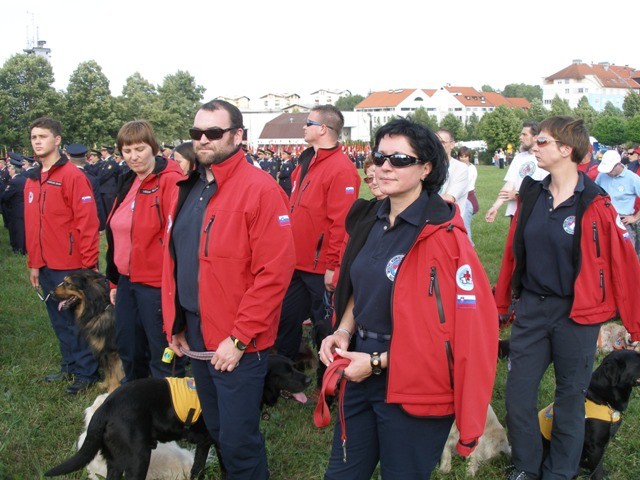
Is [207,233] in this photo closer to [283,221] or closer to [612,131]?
[283,221]

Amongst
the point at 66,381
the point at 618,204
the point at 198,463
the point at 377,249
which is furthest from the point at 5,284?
the point at 618,204

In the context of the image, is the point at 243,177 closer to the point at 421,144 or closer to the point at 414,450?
the point at 421,144

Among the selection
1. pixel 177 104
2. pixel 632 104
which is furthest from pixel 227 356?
pixel 632 104

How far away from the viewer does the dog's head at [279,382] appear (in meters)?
4.07

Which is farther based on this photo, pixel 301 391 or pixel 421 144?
pixel 301 391

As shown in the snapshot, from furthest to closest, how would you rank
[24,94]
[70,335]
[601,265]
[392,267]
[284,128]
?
[284,128]
[24,94]
[70,335]
[601,265]
[392,267]

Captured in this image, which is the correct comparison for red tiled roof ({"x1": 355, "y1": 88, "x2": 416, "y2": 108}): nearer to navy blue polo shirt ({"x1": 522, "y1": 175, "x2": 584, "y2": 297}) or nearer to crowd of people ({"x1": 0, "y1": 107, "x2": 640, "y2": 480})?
crowd of people ({"x1": 0, "y1": 107, "x2": 640, "y2": 480})

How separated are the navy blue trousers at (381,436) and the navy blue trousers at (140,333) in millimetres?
2116

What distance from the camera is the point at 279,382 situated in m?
4.07

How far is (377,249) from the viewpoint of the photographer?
2.57m

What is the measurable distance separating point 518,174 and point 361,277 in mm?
3720

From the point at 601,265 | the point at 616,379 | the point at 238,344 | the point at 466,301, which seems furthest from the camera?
the point at 616,379

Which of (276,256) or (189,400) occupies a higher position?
(276,256)

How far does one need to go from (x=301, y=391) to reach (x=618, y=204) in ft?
21.7
